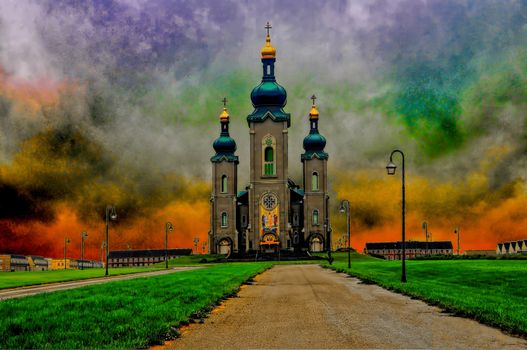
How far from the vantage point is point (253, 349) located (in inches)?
481

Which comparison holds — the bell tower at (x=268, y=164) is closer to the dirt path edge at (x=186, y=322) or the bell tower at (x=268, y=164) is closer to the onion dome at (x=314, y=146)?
the onion dome at (x=314, y=146)

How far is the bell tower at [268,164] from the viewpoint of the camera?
130 meters

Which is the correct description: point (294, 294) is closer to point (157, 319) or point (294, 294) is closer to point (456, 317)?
point (456, 317)

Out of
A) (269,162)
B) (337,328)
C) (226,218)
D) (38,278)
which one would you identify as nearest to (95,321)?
(337,328)

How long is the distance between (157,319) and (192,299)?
673 cm

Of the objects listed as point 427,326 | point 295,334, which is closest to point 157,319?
point 295,334

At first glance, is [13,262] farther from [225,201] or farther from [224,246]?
[225,201]

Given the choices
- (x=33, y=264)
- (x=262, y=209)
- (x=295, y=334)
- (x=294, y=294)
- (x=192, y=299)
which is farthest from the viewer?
(x=33, y=264)

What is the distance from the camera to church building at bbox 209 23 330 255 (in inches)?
5138

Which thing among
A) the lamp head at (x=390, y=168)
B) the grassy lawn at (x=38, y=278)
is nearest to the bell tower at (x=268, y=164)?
the grassy lawn at (x=38, y=278)

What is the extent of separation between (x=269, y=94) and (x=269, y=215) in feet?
79.0

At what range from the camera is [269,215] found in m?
131

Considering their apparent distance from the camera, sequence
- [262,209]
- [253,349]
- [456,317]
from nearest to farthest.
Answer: [253,349], [456,317], [262,209]

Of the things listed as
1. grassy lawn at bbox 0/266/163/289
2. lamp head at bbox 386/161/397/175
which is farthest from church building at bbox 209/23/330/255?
lamp head at bbox 386/161/397/175
